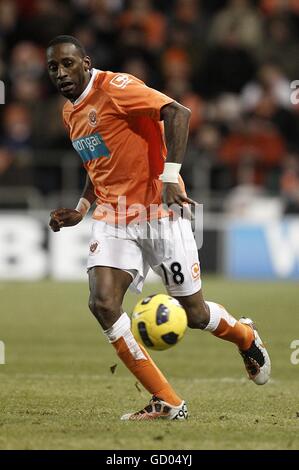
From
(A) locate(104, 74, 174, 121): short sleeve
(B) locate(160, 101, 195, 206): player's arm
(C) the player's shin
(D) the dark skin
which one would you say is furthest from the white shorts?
(A) locate(104, 74, 174, 121): short sleeve

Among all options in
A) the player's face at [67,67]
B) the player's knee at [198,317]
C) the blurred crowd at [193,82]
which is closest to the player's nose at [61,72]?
the player's face at [67,67]

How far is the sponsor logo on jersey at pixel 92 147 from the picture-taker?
6883 millimetres

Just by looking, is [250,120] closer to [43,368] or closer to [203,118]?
[203,118]

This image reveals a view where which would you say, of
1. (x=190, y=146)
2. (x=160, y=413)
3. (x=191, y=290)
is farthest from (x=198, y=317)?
(x=190, y=146)

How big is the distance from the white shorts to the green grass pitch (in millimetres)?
839

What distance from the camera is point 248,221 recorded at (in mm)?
17156

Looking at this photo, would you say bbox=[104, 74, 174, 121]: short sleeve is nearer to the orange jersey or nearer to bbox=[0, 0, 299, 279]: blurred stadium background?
the orange jersey

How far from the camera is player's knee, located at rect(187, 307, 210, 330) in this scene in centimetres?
703

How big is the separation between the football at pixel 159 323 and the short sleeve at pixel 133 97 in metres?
1.18

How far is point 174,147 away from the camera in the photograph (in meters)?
6.43

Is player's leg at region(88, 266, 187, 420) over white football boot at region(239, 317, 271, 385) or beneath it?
over

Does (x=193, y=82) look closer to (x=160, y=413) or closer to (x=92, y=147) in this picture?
(x=92, y=147)

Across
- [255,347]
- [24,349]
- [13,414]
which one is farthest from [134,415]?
[24,349]

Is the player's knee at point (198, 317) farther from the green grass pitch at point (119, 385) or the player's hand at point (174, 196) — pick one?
the player's hand at point (174, 196)
